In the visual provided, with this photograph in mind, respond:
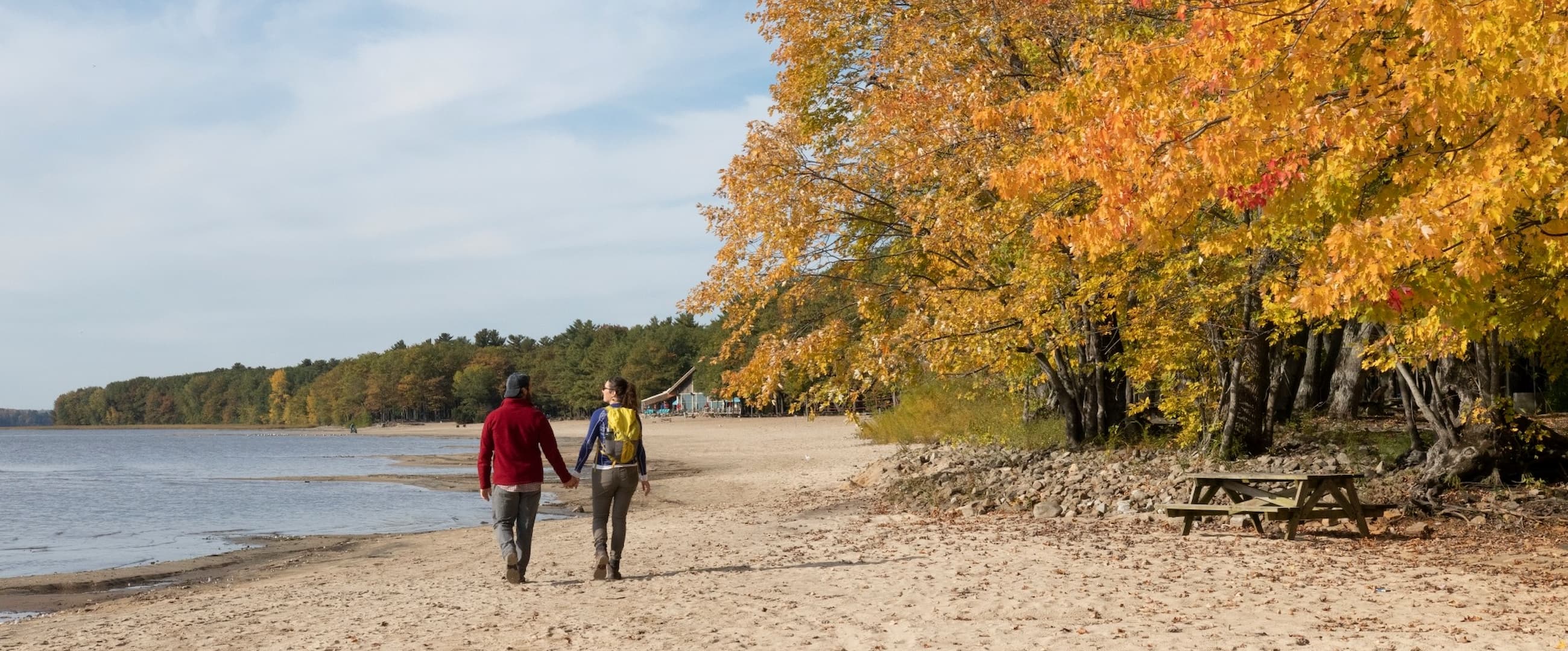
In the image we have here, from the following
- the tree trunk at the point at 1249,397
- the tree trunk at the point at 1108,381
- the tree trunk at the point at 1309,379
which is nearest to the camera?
the tree trunk at the point at 1249,397

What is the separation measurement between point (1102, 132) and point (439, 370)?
153 metres

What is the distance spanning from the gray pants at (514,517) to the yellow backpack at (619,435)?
2.23 ft

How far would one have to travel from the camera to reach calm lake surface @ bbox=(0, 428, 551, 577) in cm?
1866

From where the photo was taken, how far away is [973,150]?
48.2ft

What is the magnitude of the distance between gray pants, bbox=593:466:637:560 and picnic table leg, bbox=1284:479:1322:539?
19.8ft

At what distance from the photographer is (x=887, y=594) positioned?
29.0 ft

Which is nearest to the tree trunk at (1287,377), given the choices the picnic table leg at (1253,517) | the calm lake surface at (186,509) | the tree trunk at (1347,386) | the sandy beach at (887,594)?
the tree trunk at (1347,386)

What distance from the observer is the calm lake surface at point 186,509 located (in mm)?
18656

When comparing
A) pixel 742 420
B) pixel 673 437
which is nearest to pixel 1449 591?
pixel 673 437

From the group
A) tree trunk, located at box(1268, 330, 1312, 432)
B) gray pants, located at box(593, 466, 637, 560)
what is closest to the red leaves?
gray pants, located at box(593, 466, 637, 560)

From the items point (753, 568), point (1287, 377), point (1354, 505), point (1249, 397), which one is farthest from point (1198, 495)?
point (1287, 377)

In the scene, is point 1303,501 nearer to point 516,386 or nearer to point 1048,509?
point 1048,509

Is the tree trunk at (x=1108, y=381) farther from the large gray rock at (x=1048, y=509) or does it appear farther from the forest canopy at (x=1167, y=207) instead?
the large gray rock at (x=1048, y=509)

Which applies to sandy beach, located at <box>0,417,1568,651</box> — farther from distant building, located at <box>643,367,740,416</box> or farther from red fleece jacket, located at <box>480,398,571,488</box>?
distant building, located at <box>643,367,740,416</box>
